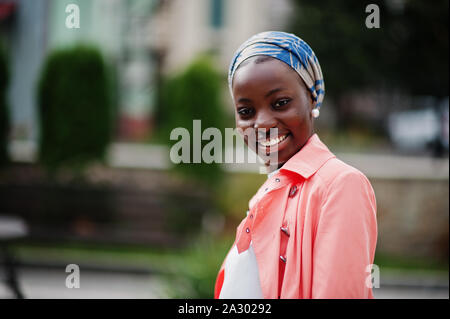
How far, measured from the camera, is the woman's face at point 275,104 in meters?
1.45

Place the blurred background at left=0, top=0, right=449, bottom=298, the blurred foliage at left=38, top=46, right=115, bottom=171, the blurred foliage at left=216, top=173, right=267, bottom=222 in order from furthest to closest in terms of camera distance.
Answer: the blurred foliage at left=38, top=46, right=115, bottom=171, the blurred foliage at left=216, top=173, right=267, bottom=222, the blurred background at left=0, top=0, right=449, bottom=298

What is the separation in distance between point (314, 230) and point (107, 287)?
620cm

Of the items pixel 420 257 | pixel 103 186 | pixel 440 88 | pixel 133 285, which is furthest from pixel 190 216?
pixel 440 88

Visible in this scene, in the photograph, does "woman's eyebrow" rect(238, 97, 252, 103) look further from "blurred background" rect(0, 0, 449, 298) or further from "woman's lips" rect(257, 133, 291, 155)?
"blurred background" rect(0, 0, 449, 298)

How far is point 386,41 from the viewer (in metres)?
8.52

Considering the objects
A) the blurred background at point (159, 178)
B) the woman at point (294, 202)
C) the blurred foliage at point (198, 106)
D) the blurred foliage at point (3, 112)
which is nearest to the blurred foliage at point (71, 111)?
the blurred background at point (159, 178)

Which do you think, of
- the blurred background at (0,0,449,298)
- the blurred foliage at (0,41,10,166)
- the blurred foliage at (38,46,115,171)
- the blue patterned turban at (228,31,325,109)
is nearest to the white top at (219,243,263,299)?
the blue patterned turban at (228,31,325,109)

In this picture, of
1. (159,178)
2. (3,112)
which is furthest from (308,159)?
(3,112)

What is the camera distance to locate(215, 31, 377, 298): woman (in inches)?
48.9

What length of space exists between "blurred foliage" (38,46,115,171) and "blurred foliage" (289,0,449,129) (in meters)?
5.60

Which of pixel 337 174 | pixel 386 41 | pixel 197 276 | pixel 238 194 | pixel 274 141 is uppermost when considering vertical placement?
pixel 386 41

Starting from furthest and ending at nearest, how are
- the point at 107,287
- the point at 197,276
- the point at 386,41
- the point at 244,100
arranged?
the point at 386,41 → the point at 107,287 → the point at 197,276 → the point at 244,100

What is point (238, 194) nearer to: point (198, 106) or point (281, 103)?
point (198, 106)
